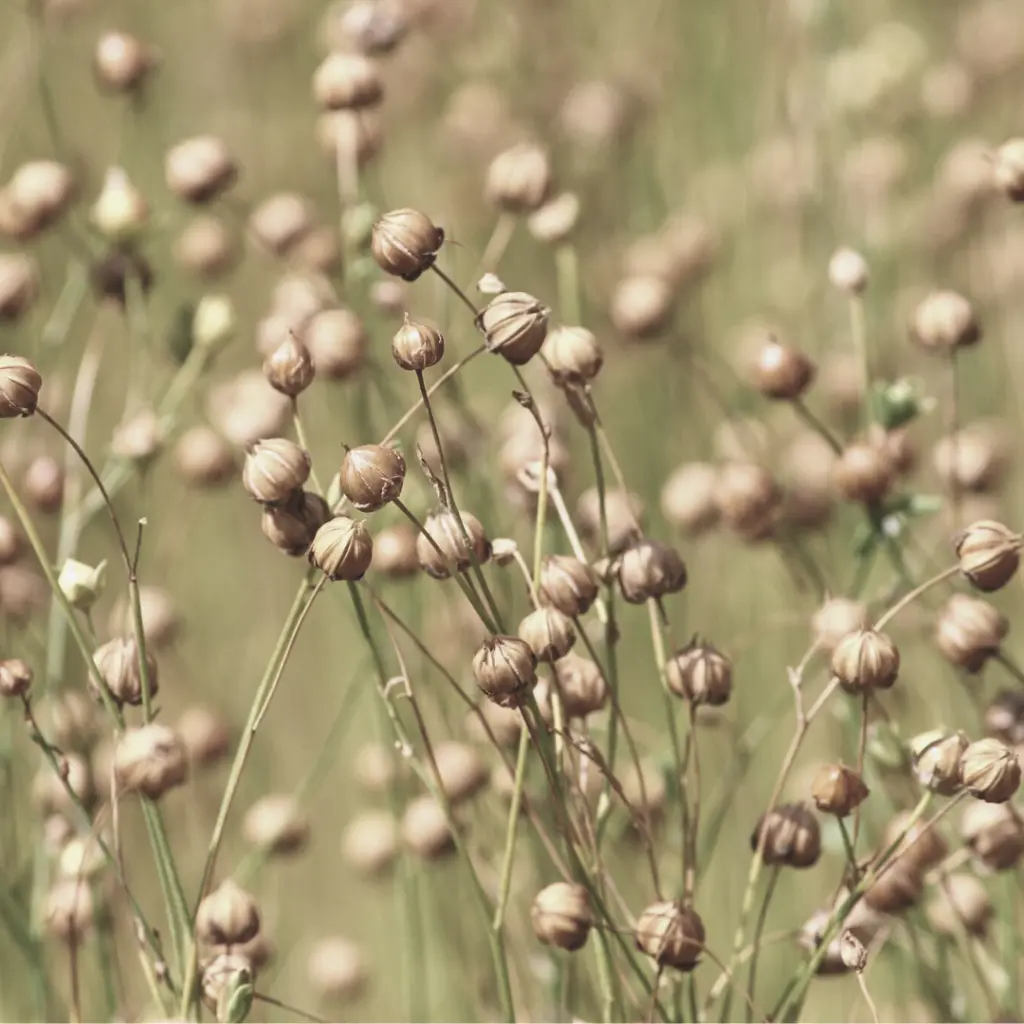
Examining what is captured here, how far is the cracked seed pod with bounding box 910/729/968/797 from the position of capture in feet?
2.83

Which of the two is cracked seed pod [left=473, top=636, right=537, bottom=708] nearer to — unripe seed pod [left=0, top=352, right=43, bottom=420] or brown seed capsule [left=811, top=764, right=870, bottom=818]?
brown seed capsule [left=811, top=764, right=870, bottom=818]

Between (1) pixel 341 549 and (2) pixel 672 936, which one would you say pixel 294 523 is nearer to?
(1) pixel 341 549

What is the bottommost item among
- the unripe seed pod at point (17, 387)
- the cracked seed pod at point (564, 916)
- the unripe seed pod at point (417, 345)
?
the cracked seed pod at point (564, 916)

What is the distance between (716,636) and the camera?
6.27ft

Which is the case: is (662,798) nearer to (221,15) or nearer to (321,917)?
(321,917)

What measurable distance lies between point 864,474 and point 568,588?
0.91ft

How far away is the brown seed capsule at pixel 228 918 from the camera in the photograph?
0.94 meters

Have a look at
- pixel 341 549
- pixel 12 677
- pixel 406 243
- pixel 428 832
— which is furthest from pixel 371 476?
pixel 428 832

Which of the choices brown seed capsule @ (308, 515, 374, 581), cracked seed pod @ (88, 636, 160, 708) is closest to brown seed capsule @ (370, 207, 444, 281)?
brown seed capsule @ (308, 515, 374, 581)

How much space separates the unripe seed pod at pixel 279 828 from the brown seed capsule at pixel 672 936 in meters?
0.46

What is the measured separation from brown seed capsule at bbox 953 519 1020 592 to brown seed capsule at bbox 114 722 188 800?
489 millimetres

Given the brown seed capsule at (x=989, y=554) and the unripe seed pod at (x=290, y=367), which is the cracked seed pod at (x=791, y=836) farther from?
the unripe seed pod at (x=290, y=367)

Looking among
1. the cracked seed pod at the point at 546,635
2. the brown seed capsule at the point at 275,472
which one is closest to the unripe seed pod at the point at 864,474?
the cracked seed pod at the point at 546,635

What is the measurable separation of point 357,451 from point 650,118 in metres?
1.63
